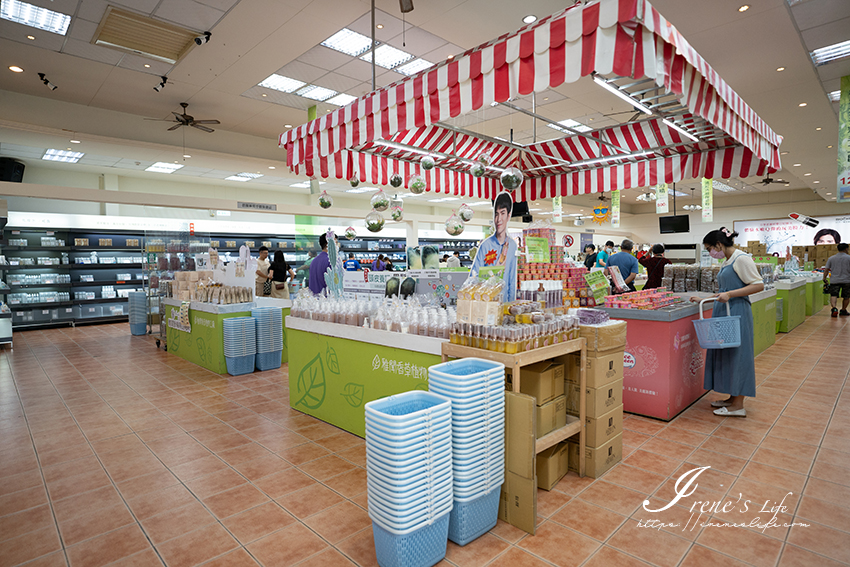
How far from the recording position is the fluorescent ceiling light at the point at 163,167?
1076cm

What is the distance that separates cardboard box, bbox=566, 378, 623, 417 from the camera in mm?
2836

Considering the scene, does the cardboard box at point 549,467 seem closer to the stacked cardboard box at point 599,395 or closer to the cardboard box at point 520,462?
the stacked cardboard box at point 599,395

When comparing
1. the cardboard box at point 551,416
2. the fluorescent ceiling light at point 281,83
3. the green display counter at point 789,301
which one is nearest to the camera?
the cardboard box at point 551,416

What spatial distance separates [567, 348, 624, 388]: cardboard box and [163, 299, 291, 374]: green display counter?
4227mm

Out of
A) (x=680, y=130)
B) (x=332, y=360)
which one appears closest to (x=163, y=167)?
(x=332, y=360)

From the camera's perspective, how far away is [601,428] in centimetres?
288

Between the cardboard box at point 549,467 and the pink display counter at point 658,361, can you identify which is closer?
the cardboard box at point 549,467

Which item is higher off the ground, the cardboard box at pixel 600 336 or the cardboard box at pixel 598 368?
the cardboard box at pixel 600 336

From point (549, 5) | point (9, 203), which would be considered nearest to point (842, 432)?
point (549, 5)

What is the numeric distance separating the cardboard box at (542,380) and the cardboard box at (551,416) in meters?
0.03

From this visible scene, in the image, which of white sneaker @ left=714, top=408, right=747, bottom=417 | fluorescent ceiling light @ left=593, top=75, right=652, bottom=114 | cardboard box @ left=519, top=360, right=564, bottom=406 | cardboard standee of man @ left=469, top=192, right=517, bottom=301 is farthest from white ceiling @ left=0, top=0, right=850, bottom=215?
white sneaker @ left=714, top=408, right=747, bottom=417

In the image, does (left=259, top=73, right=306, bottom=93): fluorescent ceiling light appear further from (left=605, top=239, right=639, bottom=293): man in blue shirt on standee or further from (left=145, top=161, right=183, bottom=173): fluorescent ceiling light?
(left=605, top=239, right=639, bottom=293): man in blue shirt on standee

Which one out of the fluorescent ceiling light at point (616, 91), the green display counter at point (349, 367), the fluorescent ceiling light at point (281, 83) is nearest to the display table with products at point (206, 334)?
the green display counter at point (349, 367)

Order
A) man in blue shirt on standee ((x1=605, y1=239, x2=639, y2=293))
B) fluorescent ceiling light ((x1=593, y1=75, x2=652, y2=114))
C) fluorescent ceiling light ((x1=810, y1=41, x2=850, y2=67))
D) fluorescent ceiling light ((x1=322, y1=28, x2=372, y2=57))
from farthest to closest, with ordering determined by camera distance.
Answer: man in blue shirt on standee ((x1=605, y1=239, x2=639, y2=293)) → fluorescent ceiling light ((x1=810, y1=41, x2=850, y2=67)) → fluorescent ceiling light ((x1=322, y1=28, x2=372, y2=57)) → fluorescent ceiling light ((x1=593, y1=75, x2=652, y2=114))
